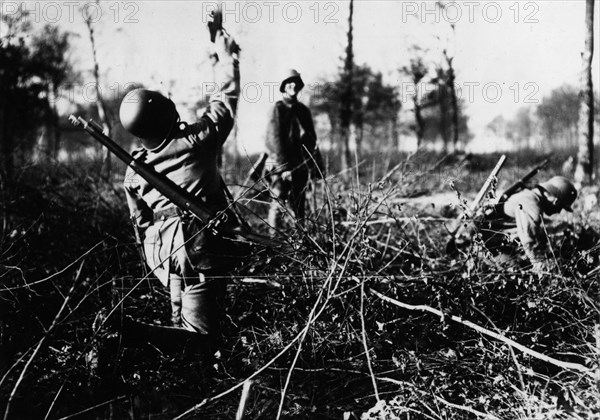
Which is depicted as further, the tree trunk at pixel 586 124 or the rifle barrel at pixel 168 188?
the tree trunk at pixel 586 124

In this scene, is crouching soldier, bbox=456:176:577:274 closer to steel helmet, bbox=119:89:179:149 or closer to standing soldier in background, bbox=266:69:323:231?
standing soldier in background, bbox=266:69:323:231

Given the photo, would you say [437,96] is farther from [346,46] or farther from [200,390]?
[200,390]

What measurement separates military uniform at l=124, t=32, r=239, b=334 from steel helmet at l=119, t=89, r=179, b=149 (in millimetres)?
79

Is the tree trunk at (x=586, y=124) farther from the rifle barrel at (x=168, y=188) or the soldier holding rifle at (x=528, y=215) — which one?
the rifle barrel at (x=168, y=188)

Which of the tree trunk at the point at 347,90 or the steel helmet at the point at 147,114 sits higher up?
the tree trunk at the point at 347,90

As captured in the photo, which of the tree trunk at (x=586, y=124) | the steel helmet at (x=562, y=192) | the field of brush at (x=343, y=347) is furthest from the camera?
the tree trunk at (x=586, y=124)

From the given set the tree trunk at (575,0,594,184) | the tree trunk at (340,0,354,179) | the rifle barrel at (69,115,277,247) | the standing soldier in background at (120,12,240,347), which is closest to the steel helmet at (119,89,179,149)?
the standing soldier in background at (120,12,240,347)

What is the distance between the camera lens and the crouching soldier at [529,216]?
13.3 ft

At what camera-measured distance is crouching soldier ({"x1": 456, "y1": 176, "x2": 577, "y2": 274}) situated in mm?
4040

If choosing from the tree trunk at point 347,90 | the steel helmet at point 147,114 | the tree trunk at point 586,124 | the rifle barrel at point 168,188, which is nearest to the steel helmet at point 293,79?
the steel helmet at point 147,114

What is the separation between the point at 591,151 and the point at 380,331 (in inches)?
459

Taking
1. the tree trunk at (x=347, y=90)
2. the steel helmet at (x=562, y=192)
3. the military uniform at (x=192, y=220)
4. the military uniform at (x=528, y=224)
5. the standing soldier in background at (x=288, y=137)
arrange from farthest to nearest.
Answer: the tree trunk at (x=347, y=90) → the standing soldier in background at (x=288, y=137) → the steel helmet at (x=562, y=192) → the military uniform at (x=528, y=224) → the military uniform at (x=192, y=220)

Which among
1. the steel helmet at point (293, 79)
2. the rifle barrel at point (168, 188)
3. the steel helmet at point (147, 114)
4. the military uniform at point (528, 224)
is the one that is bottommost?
the military uniform at point (528, 224)

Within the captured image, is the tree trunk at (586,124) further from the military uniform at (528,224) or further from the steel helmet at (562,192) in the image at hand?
the military uniform at (528,224)
